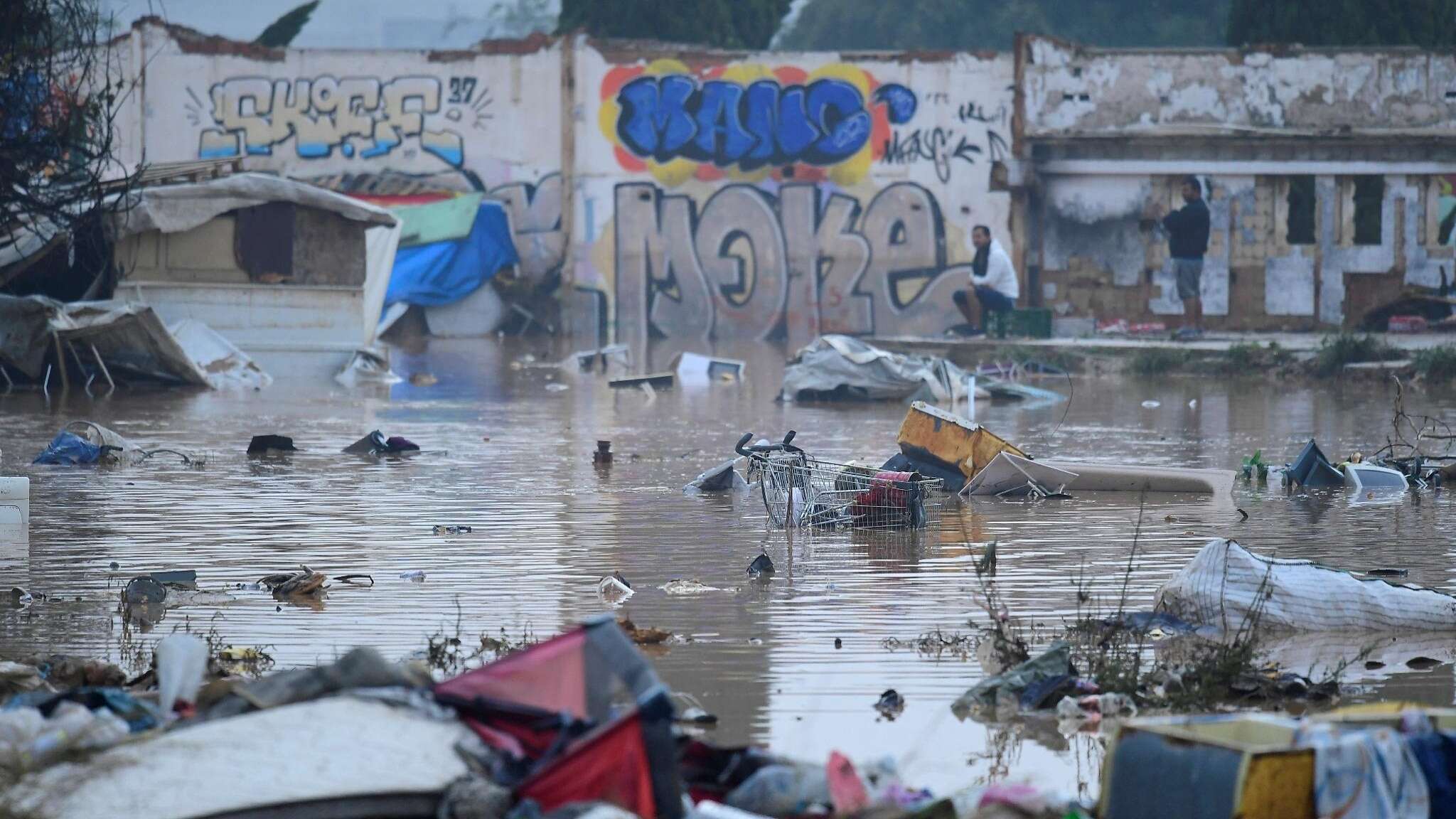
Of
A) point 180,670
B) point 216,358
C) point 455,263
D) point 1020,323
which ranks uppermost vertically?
point 455,263

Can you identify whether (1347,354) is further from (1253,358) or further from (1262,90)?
(1262,90)

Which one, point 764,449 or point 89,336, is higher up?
point 89,336

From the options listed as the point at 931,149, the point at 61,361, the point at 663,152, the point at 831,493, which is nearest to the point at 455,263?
the point at 663,152

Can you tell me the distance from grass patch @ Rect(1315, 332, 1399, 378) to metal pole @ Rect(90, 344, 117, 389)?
49.5 feet

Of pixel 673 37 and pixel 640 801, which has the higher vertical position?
pixel 673 37

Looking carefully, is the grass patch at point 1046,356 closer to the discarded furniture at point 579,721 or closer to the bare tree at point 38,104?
the bare tree at point 38,104

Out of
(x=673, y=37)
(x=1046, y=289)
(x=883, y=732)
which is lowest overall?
(x=883, y=732)

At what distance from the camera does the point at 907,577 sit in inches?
376

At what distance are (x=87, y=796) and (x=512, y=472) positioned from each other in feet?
32.0

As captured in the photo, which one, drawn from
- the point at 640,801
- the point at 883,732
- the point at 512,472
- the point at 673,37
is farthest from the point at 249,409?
the point at 673,37

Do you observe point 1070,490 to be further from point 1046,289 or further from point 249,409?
point 1046,289

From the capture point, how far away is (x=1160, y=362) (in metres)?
25.7

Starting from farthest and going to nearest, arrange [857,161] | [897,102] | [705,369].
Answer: [857,161]
[897,102]
[705,369]

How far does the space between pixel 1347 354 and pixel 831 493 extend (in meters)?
15.0
